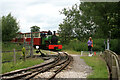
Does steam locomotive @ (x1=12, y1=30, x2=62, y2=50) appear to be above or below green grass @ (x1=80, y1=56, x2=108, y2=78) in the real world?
above

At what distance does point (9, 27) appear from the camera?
2427 centimetres

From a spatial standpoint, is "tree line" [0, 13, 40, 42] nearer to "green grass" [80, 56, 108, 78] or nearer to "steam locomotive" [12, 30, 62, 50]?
"steam locomotive" [12, 30, 62, 50]

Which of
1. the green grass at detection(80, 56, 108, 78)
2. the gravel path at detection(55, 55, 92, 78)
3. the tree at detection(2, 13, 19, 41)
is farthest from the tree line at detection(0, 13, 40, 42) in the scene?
the gravel path at detection(55, 55, 92, 78)

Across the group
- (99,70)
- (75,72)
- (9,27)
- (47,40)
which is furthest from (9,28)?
(99,70)

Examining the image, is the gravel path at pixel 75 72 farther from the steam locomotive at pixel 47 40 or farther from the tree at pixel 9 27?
the tree at pixel 9 27

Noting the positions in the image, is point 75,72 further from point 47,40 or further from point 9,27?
point 9,27

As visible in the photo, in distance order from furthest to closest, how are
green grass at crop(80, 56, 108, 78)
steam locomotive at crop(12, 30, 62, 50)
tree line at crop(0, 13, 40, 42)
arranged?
1. tree line at crop(0, 13, 40, 42)
2. steam locomotive at crop(12, 30, 62, 50)
3. green grass at crop(80, 56, 108, 78)

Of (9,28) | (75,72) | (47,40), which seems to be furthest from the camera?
(9,28)

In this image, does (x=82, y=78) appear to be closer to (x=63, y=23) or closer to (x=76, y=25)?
(x=76, y=25)

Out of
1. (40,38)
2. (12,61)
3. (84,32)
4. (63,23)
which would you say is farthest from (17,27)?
(12,61)

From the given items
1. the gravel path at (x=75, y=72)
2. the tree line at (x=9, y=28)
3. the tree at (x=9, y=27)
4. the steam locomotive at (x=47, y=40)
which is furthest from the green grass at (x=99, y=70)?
the tree at (x=9, y=27)

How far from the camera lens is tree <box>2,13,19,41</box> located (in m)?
23.4

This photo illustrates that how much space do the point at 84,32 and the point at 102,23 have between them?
14.9 metres

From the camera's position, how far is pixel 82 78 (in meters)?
6.57
